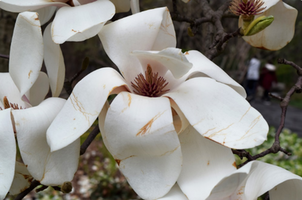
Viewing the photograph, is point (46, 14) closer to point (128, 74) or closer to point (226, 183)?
point (128, 74)

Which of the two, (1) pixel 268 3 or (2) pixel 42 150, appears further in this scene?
(1) pixel 268 3

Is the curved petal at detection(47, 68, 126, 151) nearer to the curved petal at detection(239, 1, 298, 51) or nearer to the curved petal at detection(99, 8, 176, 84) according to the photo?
the curved petal at detection(99, 8, 176, 84)

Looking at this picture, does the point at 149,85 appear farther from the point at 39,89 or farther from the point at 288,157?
the point at 288,157

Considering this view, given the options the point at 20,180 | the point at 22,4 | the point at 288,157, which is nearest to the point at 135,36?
the point at 22,4

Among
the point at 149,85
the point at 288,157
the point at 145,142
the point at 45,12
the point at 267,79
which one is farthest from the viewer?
the point at 267,79

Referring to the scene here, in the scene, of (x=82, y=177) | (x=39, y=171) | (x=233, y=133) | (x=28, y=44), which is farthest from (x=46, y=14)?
(x=82, y=177)

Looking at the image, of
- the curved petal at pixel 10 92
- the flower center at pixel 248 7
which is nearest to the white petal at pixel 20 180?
the curved petal at pixel 10 92

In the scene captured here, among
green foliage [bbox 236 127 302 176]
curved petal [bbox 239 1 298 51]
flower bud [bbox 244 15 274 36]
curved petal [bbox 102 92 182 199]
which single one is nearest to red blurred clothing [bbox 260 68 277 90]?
green foliage [bbox 236 127 302 176]

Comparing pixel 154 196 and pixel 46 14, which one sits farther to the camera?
pixel 46 14
